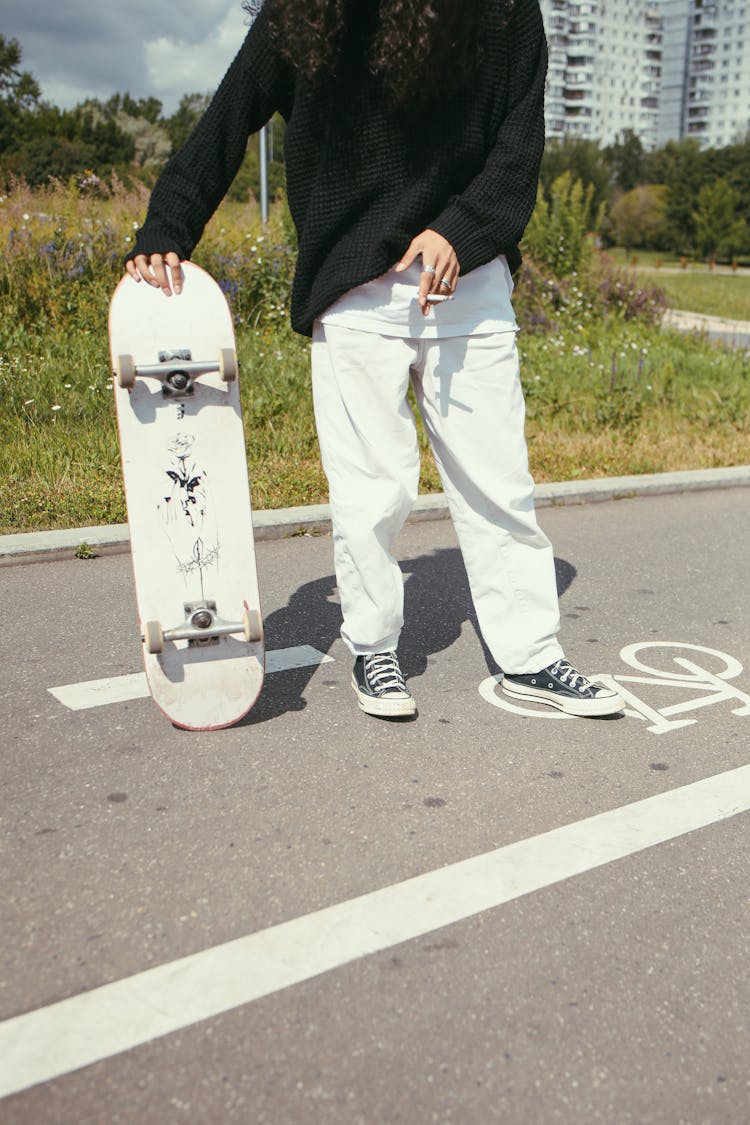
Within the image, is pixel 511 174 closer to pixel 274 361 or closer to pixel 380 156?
pixel 380 156

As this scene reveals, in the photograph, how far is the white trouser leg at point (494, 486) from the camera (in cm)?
318

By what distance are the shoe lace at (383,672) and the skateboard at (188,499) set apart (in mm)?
340

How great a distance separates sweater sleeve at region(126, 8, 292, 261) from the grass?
2.38 metres

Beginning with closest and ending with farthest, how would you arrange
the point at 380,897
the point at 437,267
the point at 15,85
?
the point at 380,897 < the point at 437,267 < the point at 15,85

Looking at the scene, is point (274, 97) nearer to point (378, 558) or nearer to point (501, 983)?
point (378, 558)

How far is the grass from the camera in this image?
19.6ft

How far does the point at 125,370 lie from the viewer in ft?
9.84

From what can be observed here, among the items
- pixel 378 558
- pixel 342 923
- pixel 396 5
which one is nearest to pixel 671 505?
pixel 378 558

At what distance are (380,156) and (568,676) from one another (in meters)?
1.57

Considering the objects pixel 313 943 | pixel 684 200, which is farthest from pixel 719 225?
pixel 313 943

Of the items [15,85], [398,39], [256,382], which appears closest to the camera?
[398,39]

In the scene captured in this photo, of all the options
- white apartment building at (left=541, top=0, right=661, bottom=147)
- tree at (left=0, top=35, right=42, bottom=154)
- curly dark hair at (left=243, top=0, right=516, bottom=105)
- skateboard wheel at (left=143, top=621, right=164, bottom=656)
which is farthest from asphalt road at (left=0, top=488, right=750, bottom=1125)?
white apartment building at (left=541, top=0, right=661, bottom=147)

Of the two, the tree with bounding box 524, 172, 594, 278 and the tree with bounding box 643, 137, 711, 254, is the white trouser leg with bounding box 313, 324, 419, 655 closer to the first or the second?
the tree with bounding box 524, 172, 594, 278

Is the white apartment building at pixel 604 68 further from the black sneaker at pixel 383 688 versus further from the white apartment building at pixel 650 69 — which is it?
the black sneaker at pixel 383 688
